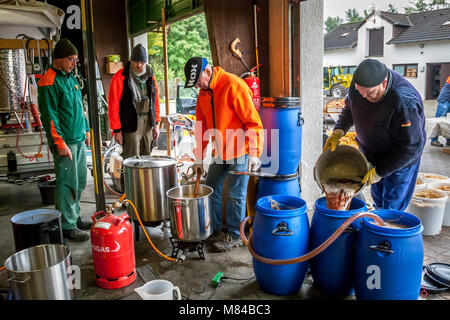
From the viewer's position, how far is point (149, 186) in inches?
154

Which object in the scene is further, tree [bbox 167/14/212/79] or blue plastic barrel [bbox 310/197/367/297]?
tree [bbox 167/14/212/79]

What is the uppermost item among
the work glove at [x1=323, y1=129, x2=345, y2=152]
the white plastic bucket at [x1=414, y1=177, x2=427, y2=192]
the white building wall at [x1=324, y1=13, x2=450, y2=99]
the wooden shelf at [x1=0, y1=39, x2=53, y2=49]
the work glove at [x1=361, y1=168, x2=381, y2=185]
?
the white building wall at [x1=324, y1=13, x2=450, y2=99]

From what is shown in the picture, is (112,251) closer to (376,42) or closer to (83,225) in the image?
(83,225)

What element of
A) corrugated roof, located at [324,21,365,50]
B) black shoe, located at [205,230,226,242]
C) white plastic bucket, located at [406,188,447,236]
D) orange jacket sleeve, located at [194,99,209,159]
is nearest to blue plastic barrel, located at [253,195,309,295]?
black shoe, located at [205,230,226,242]

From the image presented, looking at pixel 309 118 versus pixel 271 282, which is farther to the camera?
pixel 309 118

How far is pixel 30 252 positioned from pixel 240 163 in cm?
202

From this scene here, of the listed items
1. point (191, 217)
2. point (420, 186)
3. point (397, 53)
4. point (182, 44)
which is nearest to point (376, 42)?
point (397, 53)

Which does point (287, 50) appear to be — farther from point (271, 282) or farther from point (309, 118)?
point (271, 282)

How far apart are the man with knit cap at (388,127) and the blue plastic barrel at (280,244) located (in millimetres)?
684

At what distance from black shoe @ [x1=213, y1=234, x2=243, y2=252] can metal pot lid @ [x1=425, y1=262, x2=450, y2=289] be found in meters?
1.79

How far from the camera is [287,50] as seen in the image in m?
4.35

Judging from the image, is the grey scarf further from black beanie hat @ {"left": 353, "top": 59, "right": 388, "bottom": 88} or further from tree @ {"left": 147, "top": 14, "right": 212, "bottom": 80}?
tree @ {"left": 147, "top": 14, "right": 212, "bottom": 80}

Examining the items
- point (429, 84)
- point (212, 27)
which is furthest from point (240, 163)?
point (429, 84)

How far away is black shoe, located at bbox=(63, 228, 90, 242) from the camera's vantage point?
4137mm
